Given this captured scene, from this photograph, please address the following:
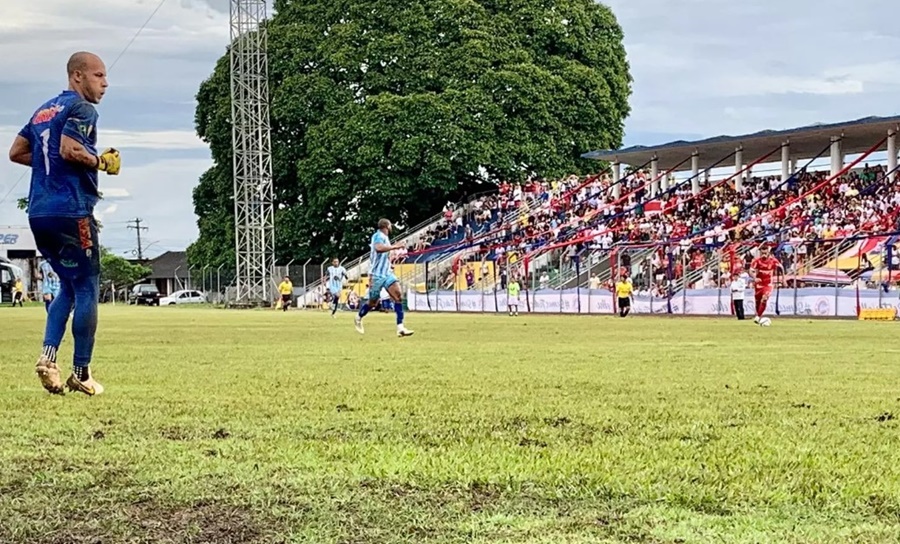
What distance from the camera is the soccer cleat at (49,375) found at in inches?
353

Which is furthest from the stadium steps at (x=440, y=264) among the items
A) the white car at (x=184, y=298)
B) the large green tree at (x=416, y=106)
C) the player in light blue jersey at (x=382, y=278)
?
the player in light blue jersey at (x=382, y=278)

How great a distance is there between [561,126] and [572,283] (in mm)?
19003

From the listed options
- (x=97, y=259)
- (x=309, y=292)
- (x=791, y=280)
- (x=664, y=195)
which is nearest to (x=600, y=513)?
(x=97, y=259)

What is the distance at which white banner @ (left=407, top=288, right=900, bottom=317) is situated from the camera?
3647cm

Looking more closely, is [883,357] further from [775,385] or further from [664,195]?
[664,195]

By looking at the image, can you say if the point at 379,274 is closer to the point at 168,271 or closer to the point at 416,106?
the point at 416,106

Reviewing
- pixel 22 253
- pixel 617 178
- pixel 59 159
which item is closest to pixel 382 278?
pixel 59 159

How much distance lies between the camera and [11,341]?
64.0 feet

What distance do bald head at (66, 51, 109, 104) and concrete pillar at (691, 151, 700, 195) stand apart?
156 feet

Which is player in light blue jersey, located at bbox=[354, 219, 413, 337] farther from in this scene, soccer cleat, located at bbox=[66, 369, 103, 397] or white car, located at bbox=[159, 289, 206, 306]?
white car, located at bbox=[159, 289, 206, 306]

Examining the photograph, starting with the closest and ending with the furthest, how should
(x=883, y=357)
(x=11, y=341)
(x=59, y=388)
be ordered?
(x=59, y=388), (x=883, y=357), (x=11, y=341)

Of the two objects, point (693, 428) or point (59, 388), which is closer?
point (693, 428)

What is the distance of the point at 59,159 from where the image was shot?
8672 millimetres

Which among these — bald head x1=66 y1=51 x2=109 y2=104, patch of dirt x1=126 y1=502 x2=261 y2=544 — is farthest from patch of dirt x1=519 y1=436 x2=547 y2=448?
bald head x1=66 y1=51 x2=109 y2=104
